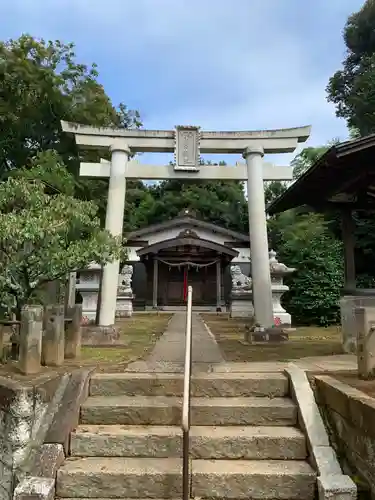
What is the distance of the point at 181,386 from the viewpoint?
4.59 m

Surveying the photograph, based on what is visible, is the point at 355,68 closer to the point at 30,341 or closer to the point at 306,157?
the point at 306,157

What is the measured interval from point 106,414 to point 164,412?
0.58m

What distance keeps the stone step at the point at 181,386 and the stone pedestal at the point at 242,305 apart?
523 inches

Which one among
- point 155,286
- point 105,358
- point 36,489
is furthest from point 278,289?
point 155,286

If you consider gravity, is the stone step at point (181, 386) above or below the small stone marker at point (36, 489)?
above

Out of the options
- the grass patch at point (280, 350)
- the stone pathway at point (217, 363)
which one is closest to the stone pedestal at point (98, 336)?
the stone pathway at point (217, 363)

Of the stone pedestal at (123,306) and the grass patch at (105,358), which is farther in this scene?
the stone pedestal at (123,306)

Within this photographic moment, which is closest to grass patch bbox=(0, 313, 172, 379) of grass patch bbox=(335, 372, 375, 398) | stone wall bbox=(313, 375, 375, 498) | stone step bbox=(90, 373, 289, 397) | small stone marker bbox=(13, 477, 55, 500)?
stone step bbox=(90, 373, 289, 397)

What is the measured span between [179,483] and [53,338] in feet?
8.55

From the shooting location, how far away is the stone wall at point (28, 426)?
385cm

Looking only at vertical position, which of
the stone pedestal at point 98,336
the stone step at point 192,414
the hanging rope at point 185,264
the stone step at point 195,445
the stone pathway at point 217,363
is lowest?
the stone step at point 195,445

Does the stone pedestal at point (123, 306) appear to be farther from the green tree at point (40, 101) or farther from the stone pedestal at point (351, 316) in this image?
the stone pedestal at point (351, 316)

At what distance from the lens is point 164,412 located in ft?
13.8

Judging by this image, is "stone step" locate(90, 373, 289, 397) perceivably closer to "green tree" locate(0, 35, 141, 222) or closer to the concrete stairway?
the concrete stairway
